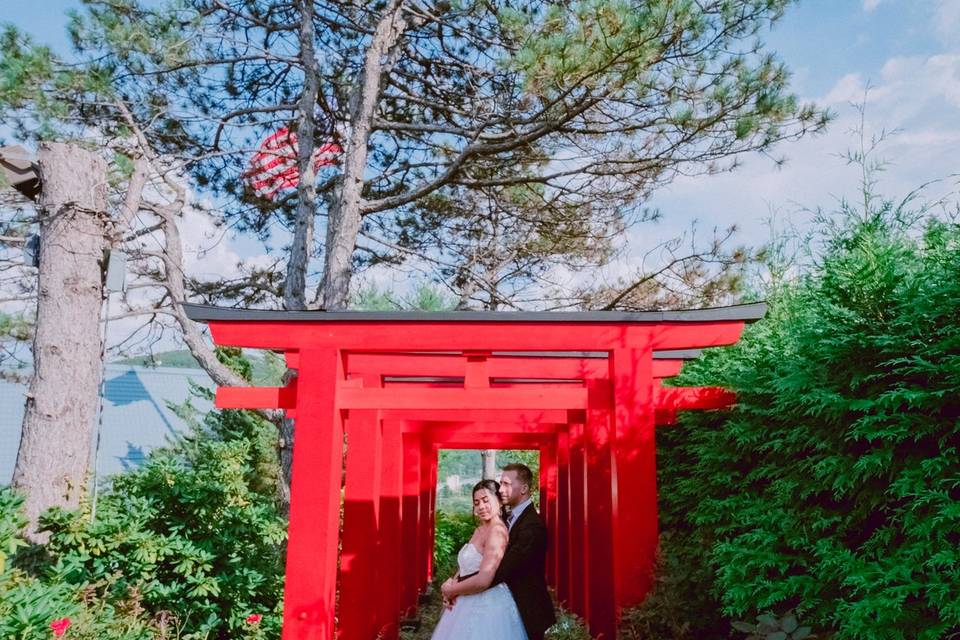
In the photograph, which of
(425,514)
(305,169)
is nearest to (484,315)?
(305,169)

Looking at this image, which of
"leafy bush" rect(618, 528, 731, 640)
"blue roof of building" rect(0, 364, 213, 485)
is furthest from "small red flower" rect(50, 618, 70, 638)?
"blue roof of building" rect(0, 364, 213, 485)

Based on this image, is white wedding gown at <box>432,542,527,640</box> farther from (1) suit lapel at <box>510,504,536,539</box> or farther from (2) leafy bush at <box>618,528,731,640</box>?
(2) leafy bush at <box>618,528,731,640</box>

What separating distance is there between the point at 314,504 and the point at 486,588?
127cm

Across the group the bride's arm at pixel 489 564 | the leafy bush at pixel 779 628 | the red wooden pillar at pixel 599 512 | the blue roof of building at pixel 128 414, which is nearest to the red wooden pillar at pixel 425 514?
the red wooden pillar at pixel 599 512

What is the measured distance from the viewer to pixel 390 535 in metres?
6.86

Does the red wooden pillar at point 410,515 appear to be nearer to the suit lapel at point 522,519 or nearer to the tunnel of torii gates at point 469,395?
the tunnel of torii gates at point 469,395

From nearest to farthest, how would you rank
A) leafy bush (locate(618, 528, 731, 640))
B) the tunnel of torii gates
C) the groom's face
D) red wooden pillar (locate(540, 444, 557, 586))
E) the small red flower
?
the small red flower < leafy bush (locate(618, 528, 731, 640)) < the tunnel of torii gates < the groom's face < red wooden pillar (locate(540, 444, 557, 586))

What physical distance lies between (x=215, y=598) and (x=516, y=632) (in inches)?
121

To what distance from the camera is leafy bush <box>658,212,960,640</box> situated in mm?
3014

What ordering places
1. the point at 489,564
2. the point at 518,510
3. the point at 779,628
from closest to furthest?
the point at 779,628, the point at 489,564, the point at 518,510

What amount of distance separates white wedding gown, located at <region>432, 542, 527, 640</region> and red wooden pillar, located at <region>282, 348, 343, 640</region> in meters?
0.86

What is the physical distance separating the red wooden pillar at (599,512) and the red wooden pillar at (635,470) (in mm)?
637

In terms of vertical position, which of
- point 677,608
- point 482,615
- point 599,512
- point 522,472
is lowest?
point 482,615

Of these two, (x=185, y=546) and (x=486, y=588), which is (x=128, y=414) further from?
(x=486, y=588)
